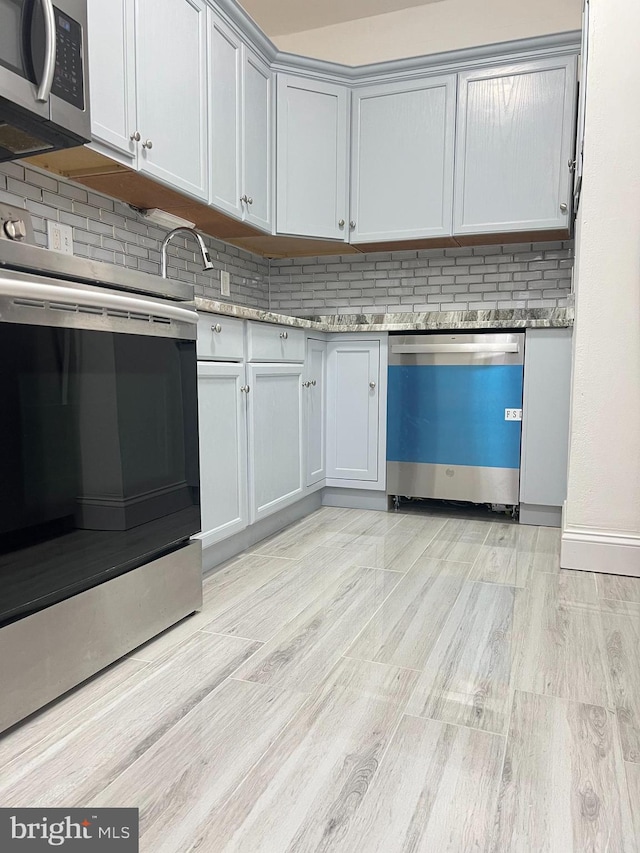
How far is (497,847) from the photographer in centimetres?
91

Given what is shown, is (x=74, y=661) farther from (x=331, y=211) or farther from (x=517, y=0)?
Answer: (x=517, y=0)

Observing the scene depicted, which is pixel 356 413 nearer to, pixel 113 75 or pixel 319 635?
pixel 319 635

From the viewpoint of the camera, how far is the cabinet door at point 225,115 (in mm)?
2504

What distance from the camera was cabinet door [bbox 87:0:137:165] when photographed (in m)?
1.85

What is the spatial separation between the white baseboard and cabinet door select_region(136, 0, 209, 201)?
6.39 feet

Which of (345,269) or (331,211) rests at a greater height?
(331,211)

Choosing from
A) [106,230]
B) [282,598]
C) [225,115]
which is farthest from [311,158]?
[282,598]

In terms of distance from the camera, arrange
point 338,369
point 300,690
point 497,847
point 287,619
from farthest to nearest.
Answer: point 338,369 < point 287,619 < point 300,690 < point 497,847

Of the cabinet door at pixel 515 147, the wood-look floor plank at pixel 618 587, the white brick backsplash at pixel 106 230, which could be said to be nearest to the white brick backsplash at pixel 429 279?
the white brick backsplash at pixel 106 230

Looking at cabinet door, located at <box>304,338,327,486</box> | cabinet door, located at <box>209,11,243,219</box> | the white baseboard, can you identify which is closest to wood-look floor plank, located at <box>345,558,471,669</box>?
the white baseboard

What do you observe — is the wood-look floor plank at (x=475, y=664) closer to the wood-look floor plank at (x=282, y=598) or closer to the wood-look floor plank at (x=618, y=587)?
the wood-look floor plank at (x=618, y=587)

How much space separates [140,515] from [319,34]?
Result: 3.34m

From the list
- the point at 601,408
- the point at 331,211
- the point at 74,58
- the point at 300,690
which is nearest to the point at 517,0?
the point at 331,211

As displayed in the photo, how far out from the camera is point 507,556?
2.36 meters
